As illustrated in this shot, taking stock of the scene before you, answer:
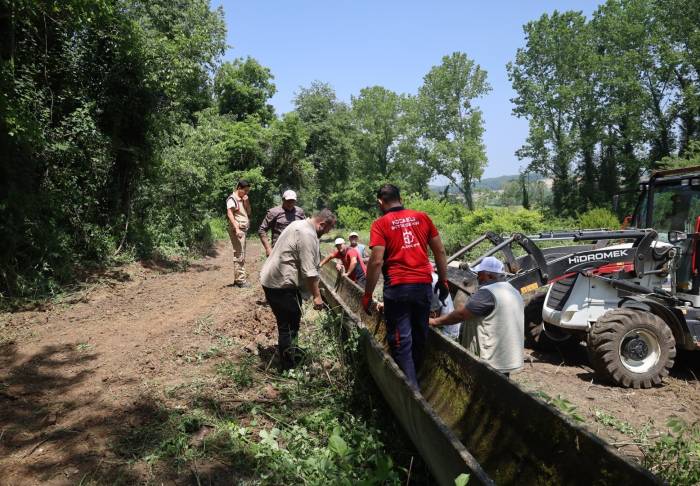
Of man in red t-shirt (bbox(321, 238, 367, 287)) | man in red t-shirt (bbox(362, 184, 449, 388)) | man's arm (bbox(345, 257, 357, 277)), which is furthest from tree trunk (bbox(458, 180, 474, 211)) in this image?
man in red t-shirt (bbox(362, 184, 449, 388))

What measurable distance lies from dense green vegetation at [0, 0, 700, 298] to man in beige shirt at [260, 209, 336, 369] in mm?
5790

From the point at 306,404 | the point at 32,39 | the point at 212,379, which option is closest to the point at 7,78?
the point at 32,39

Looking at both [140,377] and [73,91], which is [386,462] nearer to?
[140,377]

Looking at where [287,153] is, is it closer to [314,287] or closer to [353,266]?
[353,266]

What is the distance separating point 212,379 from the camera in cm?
543

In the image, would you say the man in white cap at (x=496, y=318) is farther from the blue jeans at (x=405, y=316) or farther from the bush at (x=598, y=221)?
the bush at (x=598, y=221)

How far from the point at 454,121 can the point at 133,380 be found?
55754 mm

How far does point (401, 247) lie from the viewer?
14.9 ft

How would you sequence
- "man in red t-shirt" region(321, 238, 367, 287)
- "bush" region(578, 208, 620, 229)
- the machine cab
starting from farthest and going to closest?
"bush" region(578, 208, 620, 229), "man in red t-shirt" region(321, 238, 367, 287), the machine cab

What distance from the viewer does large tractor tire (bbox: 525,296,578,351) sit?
26.8 feet

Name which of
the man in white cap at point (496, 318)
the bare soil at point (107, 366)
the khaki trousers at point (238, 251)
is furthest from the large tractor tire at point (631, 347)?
the khaki trousers at point (238, 251)

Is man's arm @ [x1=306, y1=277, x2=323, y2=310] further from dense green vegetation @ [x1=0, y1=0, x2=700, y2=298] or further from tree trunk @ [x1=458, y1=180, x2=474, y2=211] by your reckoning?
tree trunk @ [x1=458, y1=180, x2=474, y2=211]

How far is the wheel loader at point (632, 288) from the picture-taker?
6691 mm

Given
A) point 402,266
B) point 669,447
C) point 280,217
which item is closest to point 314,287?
point 402,266
